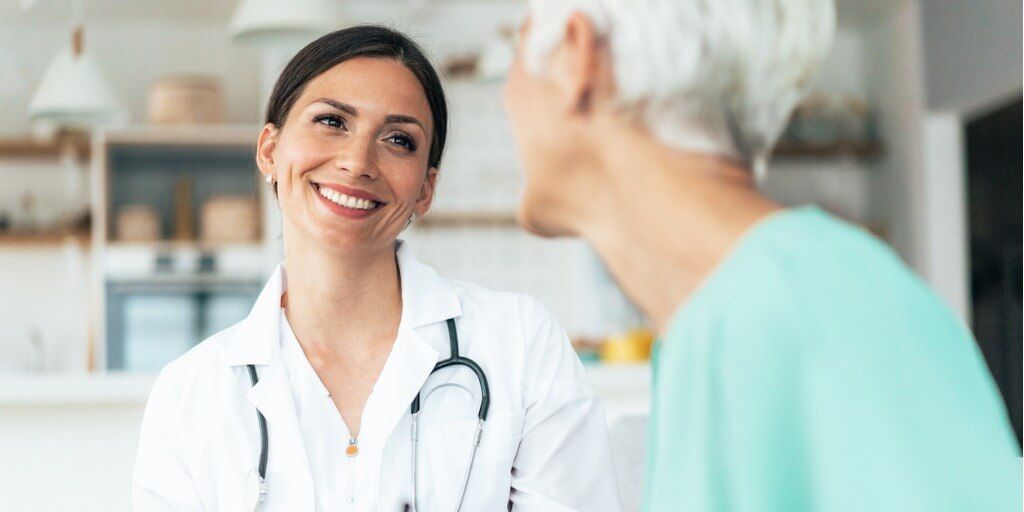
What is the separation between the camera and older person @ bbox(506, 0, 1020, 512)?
0.63 meters

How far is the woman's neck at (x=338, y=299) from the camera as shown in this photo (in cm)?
154

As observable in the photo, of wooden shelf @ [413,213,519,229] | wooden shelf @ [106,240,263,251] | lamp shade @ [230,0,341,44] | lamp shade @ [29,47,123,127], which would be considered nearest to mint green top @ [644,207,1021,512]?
lamp shade @ [230,0,341,44]

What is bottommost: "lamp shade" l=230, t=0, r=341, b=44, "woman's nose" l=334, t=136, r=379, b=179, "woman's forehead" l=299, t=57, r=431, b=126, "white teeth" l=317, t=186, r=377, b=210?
"white teeth" l=317, t=186, r=377, b=210

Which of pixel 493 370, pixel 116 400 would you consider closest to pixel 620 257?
pixel 493 370

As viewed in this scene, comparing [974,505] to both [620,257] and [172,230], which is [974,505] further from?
[172,230]

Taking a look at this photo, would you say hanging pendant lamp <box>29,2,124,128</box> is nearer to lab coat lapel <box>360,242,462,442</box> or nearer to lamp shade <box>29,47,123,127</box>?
lamp shade <box>29,47,123,127</box>

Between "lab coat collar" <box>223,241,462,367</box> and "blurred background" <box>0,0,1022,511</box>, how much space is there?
281cm

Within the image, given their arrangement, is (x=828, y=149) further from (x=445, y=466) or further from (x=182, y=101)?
(x=445, y=466)

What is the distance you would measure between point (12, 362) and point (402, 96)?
4154mm

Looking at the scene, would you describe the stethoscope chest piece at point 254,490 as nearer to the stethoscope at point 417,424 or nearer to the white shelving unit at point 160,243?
the stethoscope at point 417,424

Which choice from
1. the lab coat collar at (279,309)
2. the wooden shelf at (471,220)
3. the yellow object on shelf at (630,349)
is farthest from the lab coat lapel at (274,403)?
the wooden shelf at (471,220)

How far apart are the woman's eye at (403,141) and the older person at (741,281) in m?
0.75

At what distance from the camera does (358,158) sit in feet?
4.73

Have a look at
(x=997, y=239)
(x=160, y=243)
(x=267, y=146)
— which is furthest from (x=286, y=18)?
(x=997, y=239)
